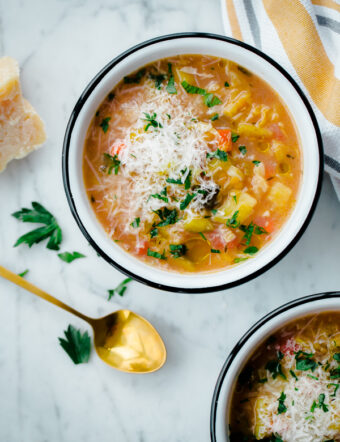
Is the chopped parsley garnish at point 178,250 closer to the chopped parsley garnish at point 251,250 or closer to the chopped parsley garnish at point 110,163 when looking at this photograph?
the chopped parsley garnish at point 251,250

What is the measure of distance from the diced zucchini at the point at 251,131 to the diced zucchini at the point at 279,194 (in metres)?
0.26

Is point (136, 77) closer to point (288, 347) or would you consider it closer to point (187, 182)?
point (187, 182)

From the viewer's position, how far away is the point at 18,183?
9.56ft

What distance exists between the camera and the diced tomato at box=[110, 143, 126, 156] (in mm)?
2529

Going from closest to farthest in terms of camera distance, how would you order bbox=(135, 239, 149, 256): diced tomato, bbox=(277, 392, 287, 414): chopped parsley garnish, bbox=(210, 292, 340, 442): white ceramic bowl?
bbox=(210, 292, 340, 442): white ceramic bowl < bbox=(277, 392, 287, 414): chopped parsley garnish < bbox=(135, 239, 149, 256): diced tomato

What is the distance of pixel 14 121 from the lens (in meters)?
2.71

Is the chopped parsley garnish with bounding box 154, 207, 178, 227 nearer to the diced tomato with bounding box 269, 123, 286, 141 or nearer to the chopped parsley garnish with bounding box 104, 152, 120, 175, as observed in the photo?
the chopped parsley garnish with bounding box 104, 152, 120, 175

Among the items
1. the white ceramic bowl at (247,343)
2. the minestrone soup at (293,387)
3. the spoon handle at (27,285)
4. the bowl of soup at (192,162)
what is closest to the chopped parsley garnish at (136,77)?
the bowl of soup at (192,162)

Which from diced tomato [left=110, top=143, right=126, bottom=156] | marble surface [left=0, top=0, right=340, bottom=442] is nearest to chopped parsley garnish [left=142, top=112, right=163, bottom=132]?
diced tomato [left=110, top=143, right=126, bottom=156]

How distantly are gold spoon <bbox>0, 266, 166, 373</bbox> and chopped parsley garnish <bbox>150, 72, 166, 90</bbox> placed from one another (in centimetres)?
123

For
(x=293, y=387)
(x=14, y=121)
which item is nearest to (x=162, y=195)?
(x=14, y=121)

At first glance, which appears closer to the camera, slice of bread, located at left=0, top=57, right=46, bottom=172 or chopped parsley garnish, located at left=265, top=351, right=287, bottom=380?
chopped parsley garnish, located at left=265, top=351, right=287, bottom=380

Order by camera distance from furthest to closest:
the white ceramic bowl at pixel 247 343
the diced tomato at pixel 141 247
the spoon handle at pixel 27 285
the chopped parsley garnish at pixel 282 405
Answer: the spoon handle at pixel 27 285, the diced tomato at pixel 141 247, the chopped parsley garnish at pixel 282 405, the white ceramic bowl at pixel 247 343

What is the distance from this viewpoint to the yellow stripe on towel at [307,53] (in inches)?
103
